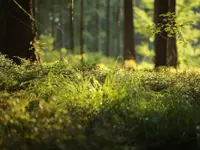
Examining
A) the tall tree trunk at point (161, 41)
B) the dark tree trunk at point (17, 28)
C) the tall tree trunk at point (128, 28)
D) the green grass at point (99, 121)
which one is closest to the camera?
the green grass at point (99, 121)

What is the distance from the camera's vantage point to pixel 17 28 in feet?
33.1

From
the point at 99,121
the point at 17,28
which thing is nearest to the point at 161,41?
the point at 17,28

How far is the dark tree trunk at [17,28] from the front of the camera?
33.0ft

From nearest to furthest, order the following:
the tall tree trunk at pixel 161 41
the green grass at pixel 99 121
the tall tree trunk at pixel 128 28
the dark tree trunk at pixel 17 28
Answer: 1. the green grass at pixel 99 121
2. the dark tree trunk at pixel 17 28
3. the tall tree trunk at pixel 161 41
4. the tall tree trunk at pixel 128 28

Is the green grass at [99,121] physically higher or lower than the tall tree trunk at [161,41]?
lower

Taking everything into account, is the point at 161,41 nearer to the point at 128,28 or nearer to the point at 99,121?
the point at 128,28

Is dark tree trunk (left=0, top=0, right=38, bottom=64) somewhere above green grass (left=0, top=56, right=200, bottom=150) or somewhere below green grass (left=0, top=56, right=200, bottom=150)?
above

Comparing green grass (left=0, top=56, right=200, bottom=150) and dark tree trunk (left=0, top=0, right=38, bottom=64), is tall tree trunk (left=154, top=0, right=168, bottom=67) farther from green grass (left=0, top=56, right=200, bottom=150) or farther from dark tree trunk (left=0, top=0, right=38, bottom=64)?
green grass (left=0, top=56, right=200, bottom=150)

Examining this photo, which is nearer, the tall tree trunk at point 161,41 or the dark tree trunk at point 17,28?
the dark tree trunk at point 17,28

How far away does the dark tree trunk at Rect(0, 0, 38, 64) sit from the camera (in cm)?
1007

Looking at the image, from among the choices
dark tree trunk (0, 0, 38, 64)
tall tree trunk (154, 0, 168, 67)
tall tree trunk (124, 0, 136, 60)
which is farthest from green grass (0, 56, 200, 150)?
tall tree trunk (124, 0, 136, 60)

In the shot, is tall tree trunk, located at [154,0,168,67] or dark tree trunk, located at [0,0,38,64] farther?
tall tree trunk, located at [154,0,168,67]

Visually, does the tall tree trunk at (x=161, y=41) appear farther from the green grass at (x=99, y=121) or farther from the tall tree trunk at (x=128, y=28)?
the green grass at (x=99, y=121)

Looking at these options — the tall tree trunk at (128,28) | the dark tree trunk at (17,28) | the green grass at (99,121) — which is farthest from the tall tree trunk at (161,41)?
the green grass at (99,121)
